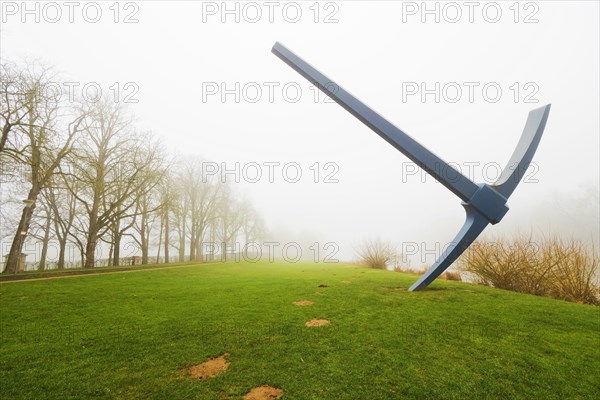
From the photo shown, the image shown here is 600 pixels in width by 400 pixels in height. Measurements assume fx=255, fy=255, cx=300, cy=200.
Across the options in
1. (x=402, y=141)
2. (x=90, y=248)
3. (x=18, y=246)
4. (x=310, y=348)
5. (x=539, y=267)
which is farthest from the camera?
(x=90, y=248)

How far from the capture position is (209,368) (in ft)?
10.2

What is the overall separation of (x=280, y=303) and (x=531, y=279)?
757 cm

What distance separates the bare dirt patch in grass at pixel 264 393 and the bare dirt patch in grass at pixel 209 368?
0.56 m

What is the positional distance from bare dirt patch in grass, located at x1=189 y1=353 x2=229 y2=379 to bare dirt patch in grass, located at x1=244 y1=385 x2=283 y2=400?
0.56m

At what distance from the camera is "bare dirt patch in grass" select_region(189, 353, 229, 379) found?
294 cm

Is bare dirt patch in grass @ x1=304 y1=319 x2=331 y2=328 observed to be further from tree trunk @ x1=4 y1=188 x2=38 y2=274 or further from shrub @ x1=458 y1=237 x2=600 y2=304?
tree trunk @ x1=4 y1=188 x2=38 y2=274

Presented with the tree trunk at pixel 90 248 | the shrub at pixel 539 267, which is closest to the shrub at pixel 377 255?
the shrub at pixel 539 267

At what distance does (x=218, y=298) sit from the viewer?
653 centimetres

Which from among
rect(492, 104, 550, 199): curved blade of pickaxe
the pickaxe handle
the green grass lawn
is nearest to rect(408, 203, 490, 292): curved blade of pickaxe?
the pickaxe handle

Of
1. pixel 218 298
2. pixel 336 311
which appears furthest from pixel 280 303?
pixel 218 298

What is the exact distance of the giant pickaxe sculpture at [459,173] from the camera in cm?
552

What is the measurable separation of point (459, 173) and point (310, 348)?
468cm

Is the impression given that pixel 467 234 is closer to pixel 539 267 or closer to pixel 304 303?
pixel 304 303

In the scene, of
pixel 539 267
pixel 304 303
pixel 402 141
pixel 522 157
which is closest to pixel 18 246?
pixel 304 303
